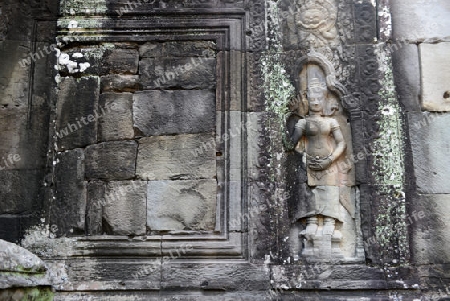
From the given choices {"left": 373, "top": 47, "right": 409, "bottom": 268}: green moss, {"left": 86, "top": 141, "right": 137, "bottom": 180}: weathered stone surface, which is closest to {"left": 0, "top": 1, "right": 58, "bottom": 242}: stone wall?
{"left": 86, "top": 141, "right": 137, "bottom": 180}: weathered stone surface

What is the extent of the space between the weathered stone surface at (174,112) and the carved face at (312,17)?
132 centimetres

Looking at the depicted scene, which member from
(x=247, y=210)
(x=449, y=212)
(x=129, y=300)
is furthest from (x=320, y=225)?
(x=129, y=300)

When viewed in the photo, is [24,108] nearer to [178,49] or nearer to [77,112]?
[77,112]

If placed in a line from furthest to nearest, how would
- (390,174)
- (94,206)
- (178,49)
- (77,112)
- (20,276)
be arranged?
(178,49) → (77,112) → (94,206) → (390,174) → (20,276)

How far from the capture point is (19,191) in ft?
21.3

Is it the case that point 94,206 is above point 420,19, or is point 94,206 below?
below

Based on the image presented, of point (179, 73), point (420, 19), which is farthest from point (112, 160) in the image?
point (420, 19)

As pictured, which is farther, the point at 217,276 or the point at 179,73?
the point at 179,73

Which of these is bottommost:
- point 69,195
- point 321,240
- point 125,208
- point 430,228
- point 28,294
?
point 28,294

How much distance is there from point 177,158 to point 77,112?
1.24 m

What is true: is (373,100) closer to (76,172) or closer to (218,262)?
(218,262)

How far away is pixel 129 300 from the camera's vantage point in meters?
5.99

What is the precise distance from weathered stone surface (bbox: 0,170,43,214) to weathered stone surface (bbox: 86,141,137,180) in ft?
1.99

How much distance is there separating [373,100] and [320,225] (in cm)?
146
